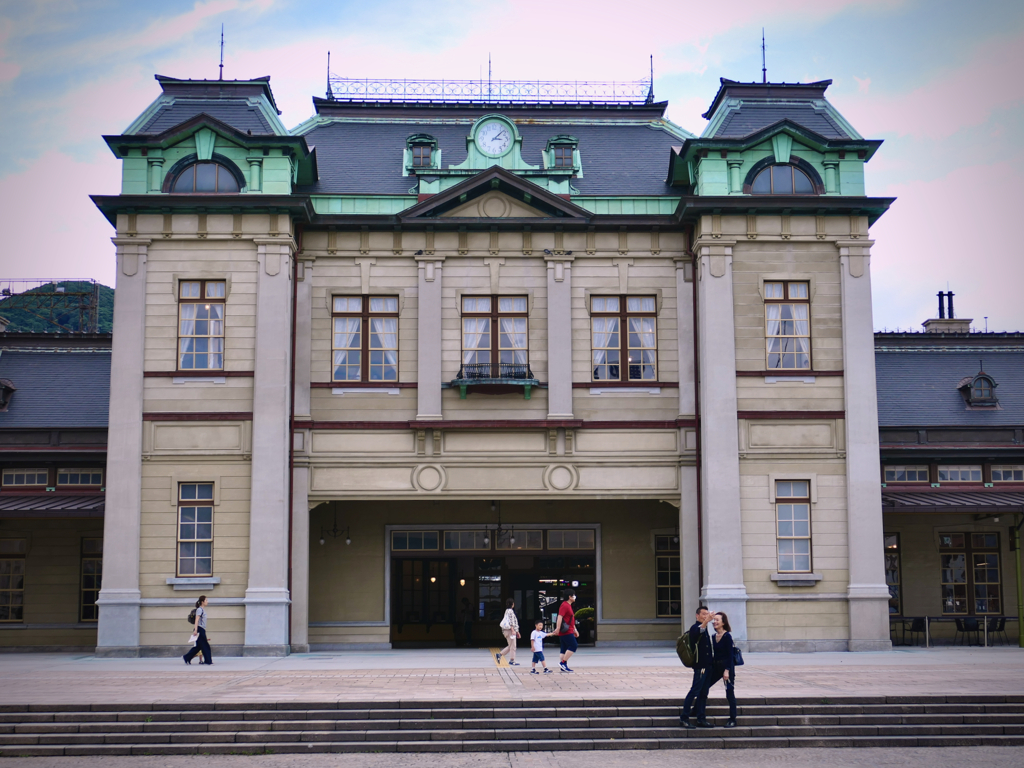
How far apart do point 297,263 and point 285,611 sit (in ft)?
27.0

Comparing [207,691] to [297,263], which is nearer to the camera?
[207,691]

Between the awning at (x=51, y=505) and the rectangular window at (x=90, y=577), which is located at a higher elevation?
the awning at (x=51, y=505)

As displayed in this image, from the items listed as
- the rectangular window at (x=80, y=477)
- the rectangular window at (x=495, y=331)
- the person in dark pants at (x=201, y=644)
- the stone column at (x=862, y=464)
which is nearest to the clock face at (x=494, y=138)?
the rectangular window at (x=495, y=331)

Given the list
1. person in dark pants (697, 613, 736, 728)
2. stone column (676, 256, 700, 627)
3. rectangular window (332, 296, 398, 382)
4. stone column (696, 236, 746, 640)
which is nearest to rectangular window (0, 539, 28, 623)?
rectangular window (332, 296, 398, 382)

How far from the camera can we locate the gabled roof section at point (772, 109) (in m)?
27.8

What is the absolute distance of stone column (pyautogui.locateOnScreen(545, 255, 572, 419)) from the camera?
2636cm

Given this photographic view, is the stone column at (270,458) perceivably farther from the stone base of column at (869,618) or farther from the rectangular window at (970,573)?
the rectangular window at (970,573)

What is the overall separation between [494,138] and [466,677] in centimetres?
1388

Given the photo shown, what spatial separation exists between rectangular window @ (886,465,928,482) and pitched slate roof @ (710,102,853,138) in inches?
334

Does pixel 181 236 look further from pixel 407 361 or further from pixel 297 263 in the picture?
pixel 407 361

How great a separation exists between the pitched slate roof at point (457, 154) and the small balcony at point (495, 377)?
4.92 m

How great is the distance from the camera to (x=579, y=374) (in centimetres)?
2667

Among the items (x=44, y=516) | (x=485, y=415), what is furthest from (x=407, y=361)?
(x=44, y=516)

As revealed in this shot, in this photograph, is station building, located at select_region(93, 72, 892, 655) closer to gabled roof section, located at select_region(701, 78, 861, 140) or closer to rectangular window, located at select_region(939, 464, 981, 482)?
gabled roof section, located at select_region(701, 78, 861, 140)
